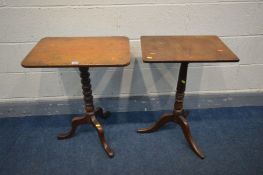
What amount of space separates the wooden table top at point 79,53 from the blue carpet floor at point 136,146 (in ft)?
2.50

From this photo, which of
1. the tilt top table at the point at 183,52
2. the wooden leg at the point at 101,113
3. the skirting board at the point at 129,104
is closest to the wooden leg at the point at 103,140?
the wooden leg at the point at 101,113

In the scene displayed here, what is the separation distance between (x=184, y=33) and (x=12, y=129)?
5.16 ft

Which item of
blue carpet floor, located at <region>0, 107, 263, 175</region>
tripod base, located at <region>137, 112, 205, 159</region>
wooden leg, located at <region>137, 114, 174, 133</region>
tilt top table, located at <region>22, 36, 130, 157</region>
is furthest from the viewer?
wooden leg, located at <region>137, 114, 174, 133</region>

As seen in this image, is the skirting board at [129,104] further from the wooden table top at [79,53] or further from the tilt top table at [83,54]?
the wooden table top at [79,53]

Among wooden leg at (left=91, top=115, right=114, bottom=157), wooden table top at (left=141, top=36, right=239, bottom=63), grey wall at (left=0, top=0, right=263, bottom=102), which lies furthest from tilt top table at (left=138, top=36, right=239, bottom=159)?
wooden leg at (left=91, top=115, right=114, bottom=157)

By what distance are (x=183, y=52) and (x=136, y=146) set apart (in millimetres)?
806

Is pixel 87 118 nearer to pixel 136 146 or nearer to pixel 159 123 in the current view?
pixel 136 146

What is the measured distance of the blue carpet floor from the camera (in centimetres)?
165

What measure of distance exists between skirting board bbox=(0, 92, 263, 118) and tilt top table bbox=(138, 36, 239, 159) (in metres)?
0.37

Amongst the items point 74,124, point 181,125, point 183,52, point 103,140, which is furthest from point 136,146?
point 183,52

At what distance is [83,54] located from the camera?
140 cm

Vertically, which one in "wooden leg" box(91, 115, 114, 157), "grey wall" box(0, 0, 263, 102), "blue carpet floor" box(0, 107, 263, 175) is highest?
"grey wall" box(0, 0, 263, 102)

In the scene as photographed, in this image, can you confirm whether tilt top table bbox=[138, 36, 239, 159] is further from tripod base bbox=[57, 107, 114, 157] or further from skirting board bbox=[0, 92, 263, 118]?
tripod base bbox=[57, 107, 114, 157]

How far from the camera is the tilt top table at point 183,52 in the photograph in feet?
4.42
